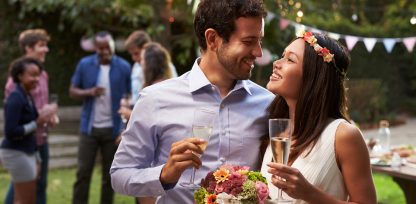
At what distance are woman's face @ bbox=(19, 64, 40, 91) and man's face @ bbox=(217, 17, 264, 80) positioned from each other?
3689 mm

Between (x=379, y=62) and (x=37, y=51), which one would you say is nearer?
(x=37, y=51)

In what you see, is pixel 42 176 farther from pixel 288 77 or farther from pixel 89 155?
pixel 288 77

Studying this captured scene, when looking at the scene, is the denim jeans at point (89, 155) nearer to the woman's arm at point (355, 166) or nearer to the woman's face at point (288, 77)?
the woman's face at point (288, 77)

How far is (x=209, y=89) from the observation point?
254cm

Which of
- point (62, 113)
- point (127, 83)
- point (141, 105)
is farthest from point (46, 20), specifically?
point (141, 105)

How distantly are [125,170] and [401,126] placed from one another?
14744mm

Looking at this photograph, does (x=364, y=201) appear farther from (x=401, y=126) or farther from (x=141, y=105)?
(x=401, y=126)

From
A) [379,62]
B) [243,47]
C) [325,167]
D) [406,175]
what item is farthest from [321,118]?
[379,62]

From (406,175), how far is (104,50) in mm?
3393

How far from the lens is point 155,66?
5.54 meters

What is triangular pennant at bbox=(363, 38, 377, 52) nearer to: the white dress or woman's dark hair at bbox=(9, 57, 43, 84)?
woman's dark hair at bbox=(9, 57, 43, 84)

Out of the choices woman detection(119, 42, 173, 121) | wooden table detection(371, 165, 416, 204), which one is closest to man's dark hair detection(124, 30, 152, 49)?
woman detection(119, 42, 173, 121)

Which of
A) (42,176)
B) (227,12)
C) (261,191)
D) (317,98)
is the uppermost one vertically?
(227,12)

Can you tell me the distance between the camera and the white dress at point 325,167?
2.42 metres
